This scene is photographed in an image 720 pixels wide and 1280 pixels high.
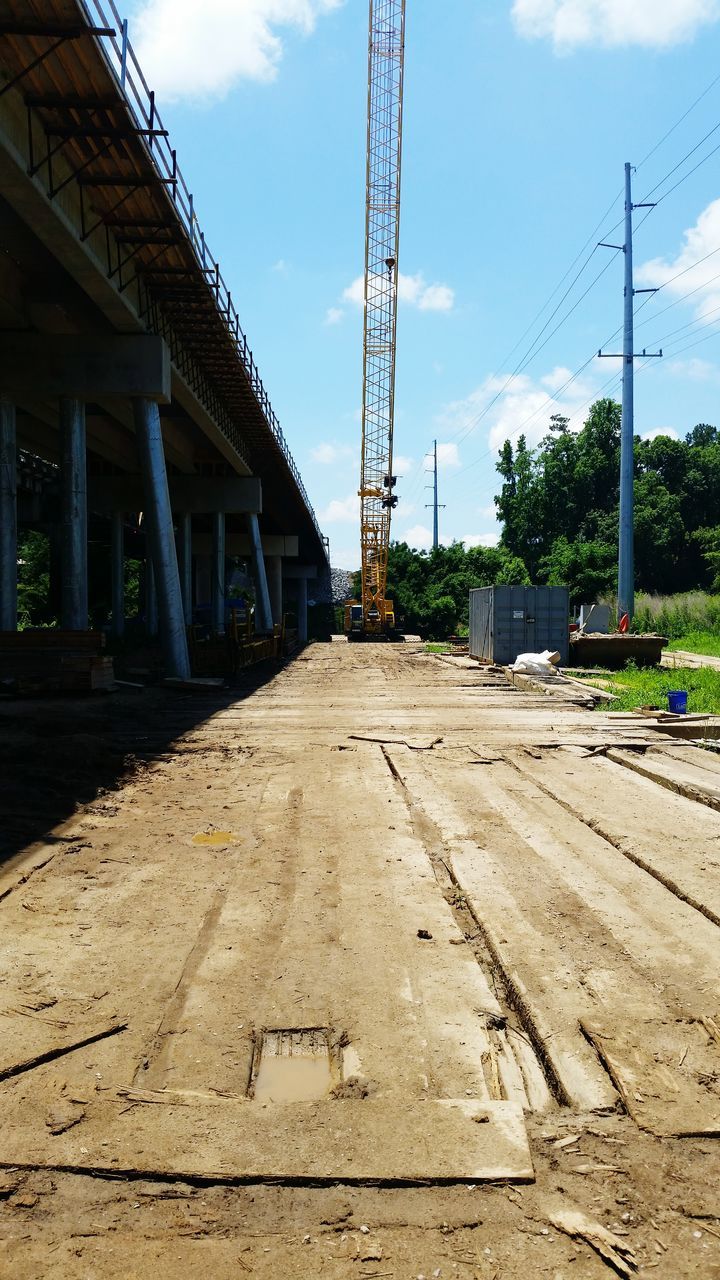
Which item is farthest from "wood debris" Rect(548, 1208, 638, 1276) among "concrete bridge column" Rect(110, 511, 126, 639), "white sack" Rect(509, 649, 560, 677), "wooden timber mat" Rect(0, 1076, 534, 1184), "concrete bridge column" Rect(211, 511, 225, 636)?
"concrete bridge column" Rect(110, 511, 126, 639)

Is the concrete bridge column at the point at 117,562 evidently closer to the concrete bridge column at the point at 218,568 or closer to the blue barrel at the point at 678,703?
the concrete bridge column at the point at 218,568

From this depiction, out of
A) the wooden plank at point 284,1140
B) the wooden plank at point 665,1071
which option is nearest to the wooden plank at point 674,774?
the wooden plank at point 665,1071

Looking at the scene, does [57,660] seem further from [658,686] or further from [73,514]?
[658,686]

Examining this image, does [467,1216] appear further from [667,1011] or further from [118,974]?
[118,974]

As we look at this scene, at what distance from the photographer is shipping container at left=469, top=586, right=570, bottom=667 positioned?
25672 mm

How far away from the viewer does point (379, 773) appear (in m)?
10.1

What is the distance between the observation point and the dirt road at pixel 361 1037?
277 centimetres

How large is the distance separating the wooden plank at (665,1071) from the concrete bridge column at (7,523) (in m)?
18.2

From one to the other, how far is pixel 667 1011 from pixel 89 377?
19541 millimetres

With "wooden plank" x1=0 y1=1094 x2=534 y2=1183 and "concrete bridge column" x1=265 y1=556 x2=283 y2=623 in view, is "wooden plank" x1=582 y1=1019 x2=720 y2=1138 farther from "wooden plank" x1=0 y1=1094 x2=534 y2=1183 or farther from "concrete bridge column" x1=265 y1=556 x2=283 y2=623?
"concrete bridge column" x1=265 y1=556 x2=283 y2=623

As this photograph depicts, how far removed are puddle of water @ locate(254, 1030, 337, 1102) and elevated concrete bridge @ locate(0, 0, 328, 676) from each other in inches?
504

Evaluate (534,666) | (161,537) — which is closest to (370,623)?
(161,537)

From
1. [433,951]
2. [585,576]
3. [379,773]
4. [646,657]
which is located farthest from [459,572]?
[433,951]

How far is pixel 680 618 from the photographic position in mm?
38594
